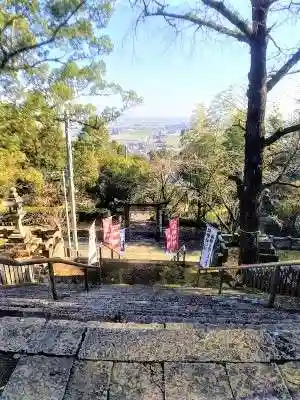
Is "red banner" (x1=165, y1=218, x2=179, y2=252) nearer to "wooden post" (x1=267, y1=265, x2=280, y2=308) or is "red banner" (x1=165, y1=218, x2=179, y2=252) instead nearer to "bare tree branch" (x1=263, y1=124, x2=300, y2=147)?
"bare tree branch" (x1=263, y1=124, x2=300, y2=147)

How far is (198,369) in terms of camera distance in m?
1.84

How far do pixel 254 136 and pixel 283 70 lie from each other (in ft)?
4.60

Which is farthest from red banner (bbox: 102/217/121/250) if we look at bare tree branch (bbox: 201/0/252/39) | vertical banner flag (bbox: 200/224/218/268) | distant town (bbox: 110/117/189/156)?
bare tree branch (bbox: 201/0/252/39)

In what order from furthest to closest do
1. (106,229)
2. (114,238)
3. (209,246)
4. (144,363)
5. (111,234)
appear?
(114,238), (111,234), (106,229), (209,246), (144,363)

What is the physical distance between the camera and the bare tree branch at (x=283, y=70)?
675 cm

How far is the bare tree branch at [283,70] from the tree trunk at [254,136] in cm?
19

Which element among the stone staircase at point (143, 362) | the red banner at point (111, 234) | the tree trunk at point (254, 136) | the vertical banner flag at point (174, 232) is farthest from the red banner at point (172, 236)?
the stone staircase at point (143, 362)

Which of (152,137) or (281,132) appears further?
(152,137)

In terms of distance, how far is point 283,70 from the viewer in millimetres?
6980

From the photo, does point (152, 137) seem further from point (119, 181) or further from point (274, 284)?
point (274, 284)

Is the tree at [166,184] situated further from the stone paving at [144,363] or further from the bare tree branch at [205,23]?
the stone paving at [144,363]

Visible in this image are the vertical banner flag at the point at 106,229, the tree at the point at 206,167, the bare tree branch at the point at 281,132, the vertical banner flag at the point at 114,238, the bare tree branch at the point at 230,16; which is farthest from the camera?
the tree at the point at 206,167

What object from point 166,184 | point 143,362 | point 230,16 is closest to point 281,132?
point 230,16

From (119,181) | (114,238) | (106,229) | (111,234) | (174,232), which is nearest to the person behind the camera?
(106,229)
